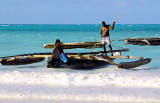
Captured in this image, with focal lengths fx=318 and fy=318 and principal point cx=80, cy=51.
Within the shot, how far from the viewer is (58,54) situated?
11.0 metres

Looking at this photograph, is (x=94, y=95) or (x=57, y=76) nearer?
(x=94, y=95)

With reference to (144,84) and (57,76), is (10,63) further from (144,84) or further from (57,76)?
(144,84)

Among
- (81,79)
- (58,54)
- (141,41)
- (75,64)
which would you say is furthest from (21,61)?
(141,41)

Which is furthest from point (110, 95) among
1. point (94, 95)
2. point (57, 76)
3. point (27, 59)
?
point (27, 59)

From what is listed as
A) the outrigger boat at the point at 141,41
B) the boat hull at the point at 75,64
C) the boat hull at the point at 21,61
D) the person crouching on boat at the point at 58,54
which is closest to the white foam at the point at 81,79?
the person crouching on boat at the point at 58,54

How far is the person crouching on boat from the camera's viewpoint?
10.8 m

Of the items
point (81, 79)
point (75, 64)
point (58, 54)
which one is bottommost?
point (81, 79)

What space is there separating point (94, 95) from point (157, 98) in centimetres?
137

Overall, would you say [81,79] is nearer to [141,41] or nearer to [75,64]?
[75,64]

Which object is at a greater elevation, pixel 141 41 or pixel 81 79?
pixel 141 41

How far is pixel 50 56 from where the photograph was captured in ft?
37.2

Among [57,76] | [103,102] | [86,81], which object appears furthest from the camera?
[57,76]

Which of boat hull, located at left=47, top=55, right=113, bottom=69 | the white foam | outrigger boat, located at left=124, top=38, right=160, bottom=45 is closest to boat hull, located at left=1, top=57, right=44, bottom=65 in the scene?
boat hull, located at left=47, top=55, right=113, bottom=69

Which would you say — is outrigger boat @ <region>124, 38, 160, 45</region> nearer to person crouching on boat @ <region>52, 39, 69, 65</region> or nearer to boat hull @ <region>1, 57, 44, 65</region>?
boat hull @ <region>1, 57, 44, 65</region>
